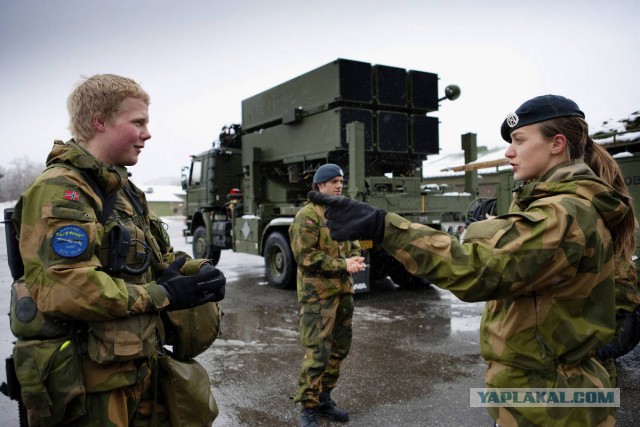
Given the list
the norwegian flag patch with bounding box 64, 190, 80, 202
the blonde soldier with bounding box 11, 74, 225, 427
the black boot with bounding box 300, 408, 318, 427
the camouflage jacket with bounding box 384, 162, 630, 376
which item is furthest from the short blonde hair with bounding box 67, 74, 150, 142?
the black boot with bounding box 300, 408, 318, 427

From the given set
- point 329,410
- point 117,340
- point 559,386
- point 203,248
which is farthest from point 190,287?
point 203,248

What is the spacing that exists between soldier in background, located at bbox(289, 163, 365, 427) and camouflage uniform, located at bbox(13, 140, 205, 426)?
1555 millimetres

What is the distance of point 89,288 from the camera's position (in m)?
1.49

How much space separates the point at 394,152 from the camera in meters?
8.40

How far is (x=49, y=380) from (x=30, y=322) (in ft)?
0.65

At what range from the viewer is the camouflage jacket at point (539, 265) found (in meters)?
1.34

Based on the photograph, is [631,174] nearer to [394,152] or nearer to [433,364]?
[433,364]

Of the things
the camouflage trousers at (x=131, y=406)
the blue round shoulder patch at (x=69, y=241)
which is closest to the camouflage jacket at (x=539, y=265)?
the blue round shoulder patch at (x=69, y=241)

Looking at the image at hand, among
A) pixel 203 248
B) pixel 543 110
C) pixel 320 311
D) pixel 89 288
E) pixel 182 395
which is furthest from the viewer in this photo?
pixel 203 248

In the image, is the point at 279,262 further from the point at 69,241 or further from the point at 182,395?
the point at 69,241

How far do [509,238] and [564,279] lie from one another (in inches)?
10.4

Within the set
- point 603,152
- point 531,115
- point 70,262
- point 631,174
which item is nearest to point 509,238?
point 531,115

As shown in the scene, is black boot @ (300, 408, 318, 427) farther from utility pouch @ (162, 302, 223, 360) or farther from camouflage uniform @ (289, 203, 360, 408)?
utility pouch @ (162, 302, 223, 360)

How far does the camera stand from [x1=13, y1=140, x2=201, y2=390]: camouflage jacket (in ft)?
4.91
